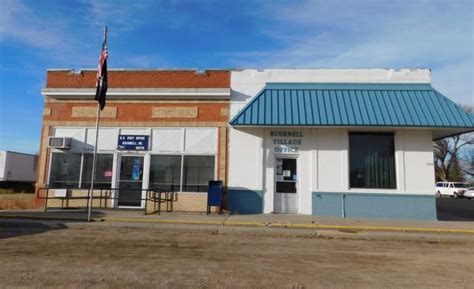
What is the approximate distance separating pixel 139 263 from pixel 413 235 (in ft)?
27.3

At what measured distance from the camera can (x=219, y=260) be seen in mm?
7410

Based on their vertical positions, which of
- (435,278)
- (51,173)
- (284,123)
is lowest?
(435,278)

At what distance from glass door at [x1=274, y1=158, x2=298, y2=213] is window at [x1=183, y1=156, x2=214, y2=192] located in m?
2.86

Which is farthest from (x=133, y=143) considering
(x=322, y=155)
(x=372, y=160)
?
(x=372, y=160)

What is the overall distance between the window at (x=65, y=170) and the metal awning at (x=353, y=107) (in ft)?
24.9

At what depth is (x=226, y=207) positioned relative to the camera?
1538cm

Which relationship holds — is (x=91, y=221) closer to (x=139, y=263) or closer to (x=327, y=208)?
(x=139, y=263)

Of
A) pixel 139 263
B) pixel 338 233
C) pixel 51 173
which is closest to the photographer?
pixel 139 263

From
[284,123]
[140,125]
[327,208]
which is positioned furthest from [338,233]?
[140,125]

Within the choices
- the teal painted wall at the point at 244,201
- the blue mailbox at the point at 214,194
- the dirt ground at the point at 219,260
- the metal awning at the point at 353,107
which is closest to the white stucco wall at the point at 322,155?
the teal painted wall at the point at 244,201

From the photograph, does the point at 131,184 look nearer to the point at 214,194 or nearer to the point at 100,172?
the point at 100,172

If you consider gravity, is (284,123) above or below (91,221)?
above

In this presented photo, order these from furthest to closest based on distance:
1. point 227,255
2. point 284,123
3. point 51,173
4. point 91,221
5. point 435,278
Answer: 1. point 51,173
2. point 284,123
3. point 91,221
4. point 227,255
5. point 435,278

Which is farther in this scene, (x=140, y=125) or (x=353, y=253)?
(x=140, y=125)
